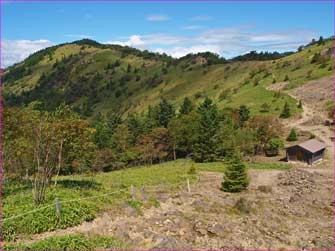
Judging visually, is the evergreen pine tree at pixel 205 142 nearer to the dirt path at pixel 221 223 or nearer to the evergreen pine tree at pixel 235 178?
the evergreen pine tree at pixel 235 178

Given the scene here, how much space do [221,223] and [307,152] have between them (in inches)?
1407

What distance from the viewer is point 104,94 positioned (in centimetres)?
19550

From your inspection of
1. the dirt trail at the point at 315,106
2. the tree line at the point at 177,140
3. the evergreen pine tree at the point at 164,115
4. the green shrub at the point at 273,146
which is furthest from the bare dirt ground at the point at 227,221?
the evergreen pine tree at the point at 164,115

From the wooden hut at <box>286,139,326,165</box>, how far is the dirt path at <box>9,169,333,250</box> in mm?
20972

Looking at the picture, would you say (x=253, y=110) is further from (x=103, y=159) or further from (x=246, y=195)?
(x=246, y=195)

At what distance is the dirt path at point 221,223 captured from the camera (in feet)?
55.5

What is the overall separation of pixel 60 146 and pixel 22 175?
600 inches

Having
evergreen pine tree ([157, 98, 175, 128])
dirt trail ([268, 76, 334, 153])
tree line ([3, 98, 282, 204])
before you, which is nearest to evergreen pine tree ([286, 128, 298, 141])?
tree line ([3, 98, 282, 204])

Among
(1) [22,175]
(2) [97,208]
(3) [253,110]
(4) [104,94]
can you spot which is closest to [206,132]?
(3) [253,110]

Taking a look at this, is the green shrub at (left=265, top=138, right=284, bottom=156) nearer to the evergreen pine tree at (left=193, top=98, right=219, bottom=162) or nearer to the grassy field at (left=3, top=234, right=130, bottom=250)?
the evergreen pine tree at (left=193, top=98, right=219, bottom=162)

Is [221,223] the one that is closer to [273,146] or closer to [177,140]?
[273,146]

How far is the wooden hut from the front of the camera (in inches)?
2015

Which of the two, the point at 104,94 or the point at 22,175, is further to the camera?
the point at 104,94

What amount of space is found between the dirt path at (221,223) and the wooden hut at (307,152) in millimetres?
20972
